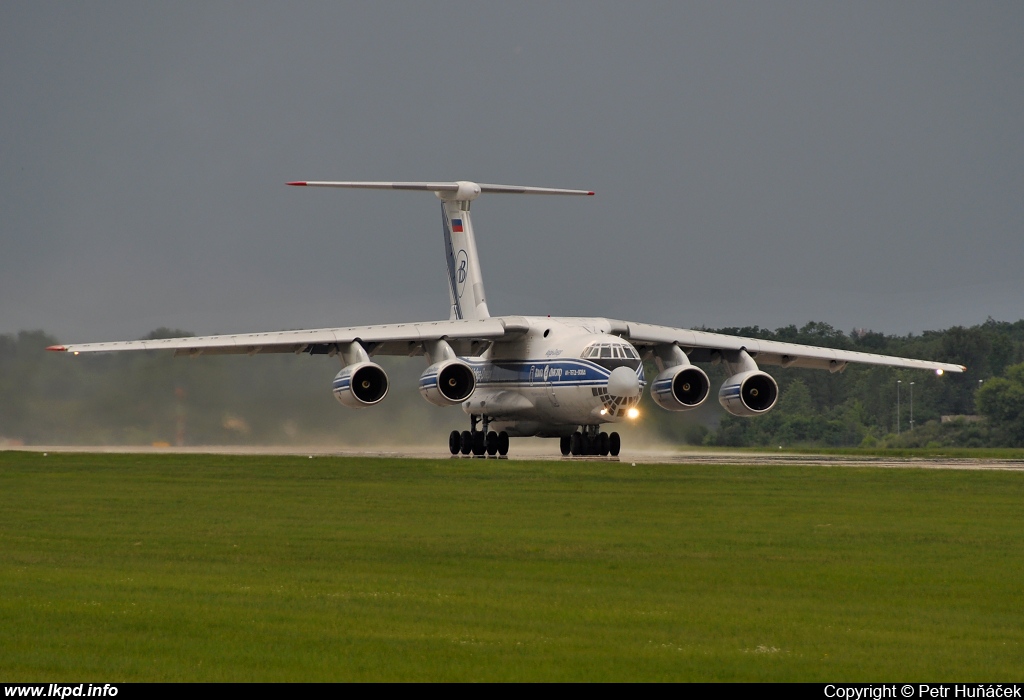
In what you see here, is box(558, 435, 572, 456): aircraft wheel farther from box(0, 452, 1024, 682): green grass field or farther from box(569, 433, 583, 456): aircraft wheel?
box(0, 452, 1024, 682): green grass field

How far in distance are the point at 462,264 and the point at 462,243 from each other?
2.08 feet

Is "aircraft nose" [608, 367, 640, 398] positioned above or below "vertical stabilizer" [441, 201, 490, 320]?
below

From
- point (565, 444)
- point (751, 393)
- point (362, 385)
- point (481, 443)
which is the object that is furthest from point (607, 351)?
point (481, 443)

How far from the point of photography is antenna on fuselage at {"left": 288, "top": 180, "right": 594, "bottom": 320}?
40906 millimetres

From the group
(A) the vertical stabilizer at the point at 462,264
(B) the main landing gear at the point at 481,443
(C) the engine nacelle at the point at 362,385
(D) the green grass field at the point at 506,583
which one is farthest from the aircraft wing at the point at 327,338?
(D) the green grass field at the point at 506,583

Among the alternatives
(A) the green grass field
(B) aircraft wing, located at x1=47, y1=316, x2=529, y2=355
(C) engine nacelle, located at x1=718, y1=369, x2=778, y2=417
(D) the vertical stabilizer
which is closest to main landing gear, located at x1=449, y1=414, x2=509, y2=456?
(B) aircraft wing, located at x1=47, y1=316, x2=529, y2=355

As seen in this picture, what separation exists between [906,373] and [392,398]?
39.6 m

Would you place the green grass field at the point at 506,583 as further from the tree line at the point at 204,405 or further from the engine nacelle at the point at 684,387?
the tree line at the point at 204,405

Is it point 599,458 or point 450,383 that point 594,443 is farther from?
point 450,383

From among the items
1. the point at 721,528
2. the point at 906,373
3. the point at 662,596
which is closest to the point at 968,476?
the point at 721,528

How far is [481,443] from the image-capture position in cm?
3750

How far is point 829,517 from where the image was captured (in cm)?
1822

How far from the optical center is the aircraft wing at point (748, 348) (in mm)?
36250

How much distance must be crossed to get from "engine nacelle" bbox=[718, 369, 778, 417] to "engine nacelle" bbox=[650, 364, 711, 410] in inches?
30.8
